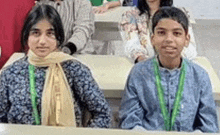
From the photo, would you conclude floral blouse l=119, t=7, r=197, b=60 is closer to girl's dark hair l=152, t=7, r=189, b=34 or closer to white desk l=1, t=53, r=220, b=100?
white desk l=1, t=53, r=220, b=100

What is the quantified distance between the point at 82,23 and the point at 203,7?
3578mm

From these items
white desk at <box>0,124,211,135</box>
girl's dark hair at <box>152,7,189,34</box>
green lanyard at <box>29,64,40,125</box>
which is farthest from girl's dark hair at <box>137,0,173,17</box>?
white desk at <box>0,124,211,135</box>

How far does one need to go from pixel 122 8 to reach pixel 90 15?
0.83 m

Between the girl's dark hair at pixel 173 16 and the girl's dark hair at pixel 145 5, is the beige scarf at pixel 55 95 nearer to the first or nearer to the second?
the girl's dark hair at pixel 173 16

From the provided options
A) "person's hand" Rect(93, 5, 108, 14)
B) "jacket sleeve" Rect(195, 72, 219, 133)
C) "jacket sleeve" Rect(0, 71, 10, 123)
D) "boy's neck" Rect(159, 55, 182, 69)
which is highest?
"person's hand" Rect(93, 5, 108, 14)

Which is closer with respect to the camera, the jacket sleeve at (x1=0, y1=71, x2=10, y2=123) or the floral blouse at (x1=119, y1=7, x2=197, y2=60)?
the jacket sleeve at (x1=0, y1=71, x2=10, y2=123)

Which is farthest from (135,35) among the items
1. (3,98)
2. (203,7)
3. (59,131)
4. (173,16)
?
(203,7)

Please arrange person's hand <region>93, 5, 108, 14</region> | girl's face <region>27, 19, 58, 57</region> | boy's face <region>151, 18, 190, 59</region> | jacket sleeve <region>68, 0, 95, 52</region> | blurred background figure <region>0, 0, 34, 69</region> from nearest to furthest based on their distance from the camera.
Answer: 1. girl's face <region>27, 19, 58, 57</region>
2. boy's face <region>151, 18, 190, 59</region>
3. blurred background figure <region>0, 0, 34, 69</region>
4. jacket sleeve <region>68, 0, 95, 52</region>
5. person's hand <region>93, 5, 108, 14</region>

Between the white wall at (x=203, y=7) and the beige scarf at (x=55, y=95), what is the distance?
431cm

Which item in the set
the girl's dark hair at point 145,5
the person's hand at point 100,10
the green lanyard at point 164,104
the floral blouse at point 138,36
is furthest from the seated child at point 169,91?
the person's hand at point 100,10

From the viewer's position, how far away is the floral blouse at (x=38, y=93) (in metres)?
1.32

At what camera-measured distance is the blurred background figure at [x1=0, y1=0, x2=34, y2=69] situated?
1.91 meters

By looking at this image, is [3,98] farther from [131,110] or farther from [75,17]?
[75,17]

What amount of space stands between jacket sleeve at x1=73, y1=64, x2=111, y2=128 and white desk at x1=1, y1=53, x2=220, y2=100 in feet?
0.97
